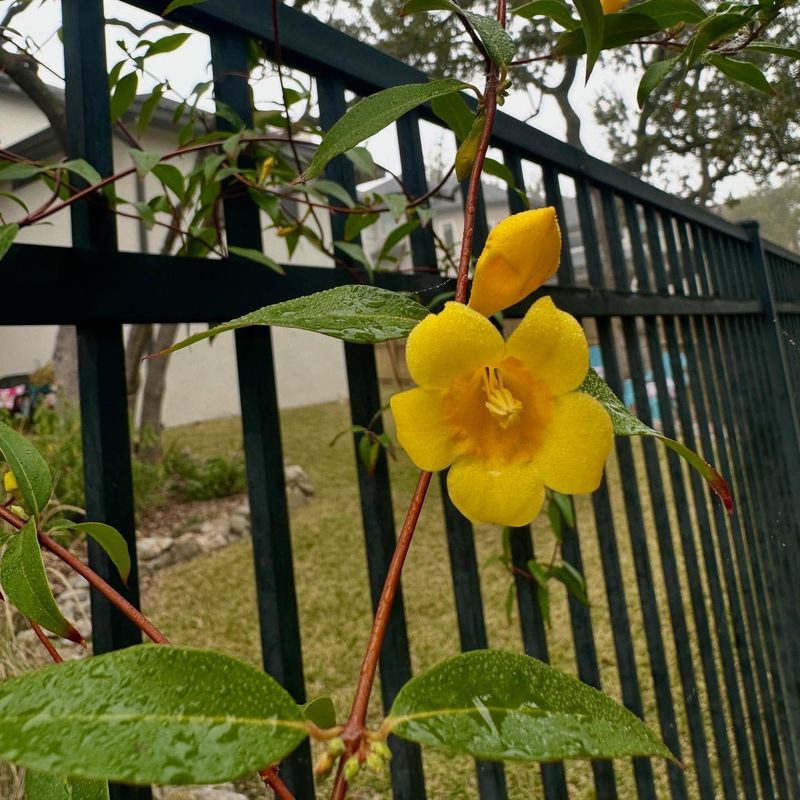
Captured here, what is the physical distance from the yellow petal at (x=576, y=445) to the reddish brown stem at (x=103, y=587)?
0.12 meters

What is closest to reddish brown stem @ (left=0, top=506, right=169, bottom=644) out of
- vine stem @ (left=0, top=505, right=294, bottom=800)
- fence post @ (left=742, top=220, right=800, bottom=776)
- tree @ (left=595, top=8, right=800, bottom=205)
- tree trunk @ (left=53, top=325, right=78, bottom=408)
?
vine stem @ (left=0, top=505, right=294, bottom=800)

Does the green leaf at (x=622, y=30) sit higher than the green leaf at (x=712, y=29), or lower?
higher

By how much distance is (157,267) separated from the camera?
40 centimetres

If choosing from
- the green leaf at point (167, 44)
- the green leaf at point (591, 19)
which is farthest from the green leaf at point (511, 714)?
the green leaf at point (167, 44)

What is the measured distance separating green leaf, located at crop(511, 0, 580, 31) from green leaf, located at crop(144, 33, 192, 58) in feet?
1.14

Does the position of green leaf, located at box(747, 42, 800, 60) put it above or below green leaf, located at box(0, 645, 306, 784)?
above

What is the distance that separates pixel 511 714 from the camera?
154mm

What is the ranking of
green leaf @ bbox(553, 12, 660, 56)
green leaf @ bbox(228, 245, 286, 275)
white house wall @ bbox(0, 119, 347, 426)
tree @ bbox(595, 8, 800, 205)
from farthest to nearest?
1. white house wall @ bbox(0, 119, 347, 426)
2. tree @ bbox(595, 8, 800, 205)
3. green leaf @ bbox(228, 245, 286, 275)
4. green leaf @ bbox(553, 12, 660, 56)

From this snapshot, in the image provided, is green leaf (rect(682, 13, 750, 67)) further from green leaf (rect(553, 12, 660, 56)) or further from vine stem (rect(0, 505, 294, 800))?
vine stem (rect(0, 505, 294, 800))

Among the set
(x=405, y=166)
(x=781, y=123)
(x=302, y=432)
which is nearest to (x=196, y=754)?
(x=405, y=166)

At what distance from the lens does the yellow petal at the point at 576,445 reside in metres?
0.19

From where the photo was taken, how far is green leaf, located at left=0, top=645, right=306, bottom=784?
12 cm

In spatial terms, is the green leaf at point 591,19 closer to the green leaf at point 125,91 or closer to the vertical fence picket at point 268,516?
the vertical fence picket at point 268,516

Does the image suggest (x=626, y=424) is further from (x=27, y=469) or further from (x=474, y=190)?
(x=27, y=469)
